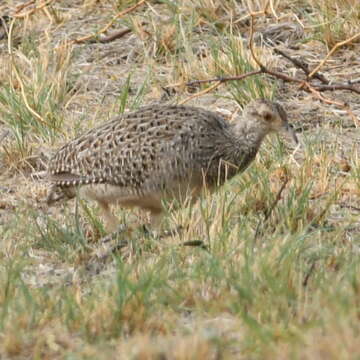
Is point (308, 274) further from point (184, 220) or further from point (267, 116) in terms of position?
point (267, 116)

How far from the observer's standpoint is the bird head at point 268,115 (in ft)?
21.9

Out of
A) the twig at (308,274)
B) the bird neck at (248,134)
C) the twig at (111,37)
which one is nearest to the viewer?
the twig at (308,274)

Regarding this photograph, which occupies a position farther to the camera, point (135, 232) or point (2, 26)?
point (2, 26)

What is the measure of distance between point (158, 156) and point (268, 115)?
0.75 metres

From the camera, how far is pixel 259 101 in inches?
264

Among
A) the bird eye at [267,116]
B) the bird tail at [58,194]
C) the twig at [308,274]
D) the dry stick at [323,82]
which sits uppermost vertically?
the twig at [308,274]

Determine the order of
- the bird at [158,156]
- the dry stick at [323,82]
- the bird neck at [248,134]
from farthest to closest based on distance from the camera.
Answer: the dry stick at [323,82] → the bird neck at [248,134] → the bird at [158,156]

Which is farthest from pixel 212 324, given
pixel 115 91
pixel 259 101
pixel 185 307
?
pixel 115 91

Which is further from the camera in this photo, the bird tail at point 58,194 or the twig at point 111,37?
the twig at point 111,37

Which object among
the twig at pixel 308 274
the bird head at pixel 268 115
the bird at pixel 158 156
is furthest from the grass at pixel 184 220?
the bird head at pixel 268 115

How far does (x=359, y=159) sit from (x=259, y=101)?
0.75 meters

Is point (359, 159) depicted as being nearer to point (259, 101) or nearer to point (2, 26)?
point (259, 101)

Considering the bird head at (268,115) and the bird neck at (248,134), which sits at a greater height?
the bird head at (268,115)

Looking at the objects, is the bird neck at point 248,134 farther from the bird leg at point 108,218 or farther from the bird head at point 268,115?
the bird leg at point 108,218
